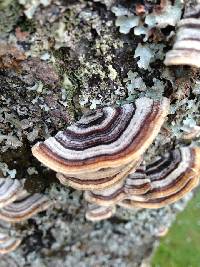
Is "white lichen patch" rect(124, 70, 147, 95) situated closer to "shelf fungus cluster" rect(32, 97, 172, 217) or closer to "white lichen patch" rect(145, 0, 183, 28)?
"shelf fungus cluster" rect(32, 97, 172, 217)

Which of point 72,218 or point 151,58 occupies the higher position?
point 151,58

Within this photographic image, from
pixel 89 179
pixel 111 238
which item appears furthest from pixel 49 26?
pixel 111 238

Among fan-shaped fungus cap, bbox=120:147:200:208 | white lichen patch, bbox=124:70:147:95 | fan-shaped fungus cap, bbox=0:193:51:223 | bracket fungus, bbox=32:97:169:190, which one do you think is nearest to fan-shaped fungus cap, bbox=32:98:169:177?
bracket fungus, bbox=32:97:169:190

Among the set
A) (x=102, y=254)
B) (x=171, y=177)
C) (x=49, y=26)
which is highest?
(x=49, y=26)

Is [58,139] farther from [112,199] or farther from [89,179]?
[112,199]

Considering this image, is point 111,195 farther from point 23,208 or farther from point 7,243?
point 7,243

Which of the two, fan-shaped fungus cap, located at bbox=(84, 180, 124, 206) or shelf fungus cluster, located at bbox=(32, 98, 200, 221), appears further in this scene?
fan-shaped fungus cap, located at bbox=(84, 180, 124, 206)

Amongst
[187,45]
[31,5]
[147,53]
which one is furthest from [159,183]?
[31,5]
